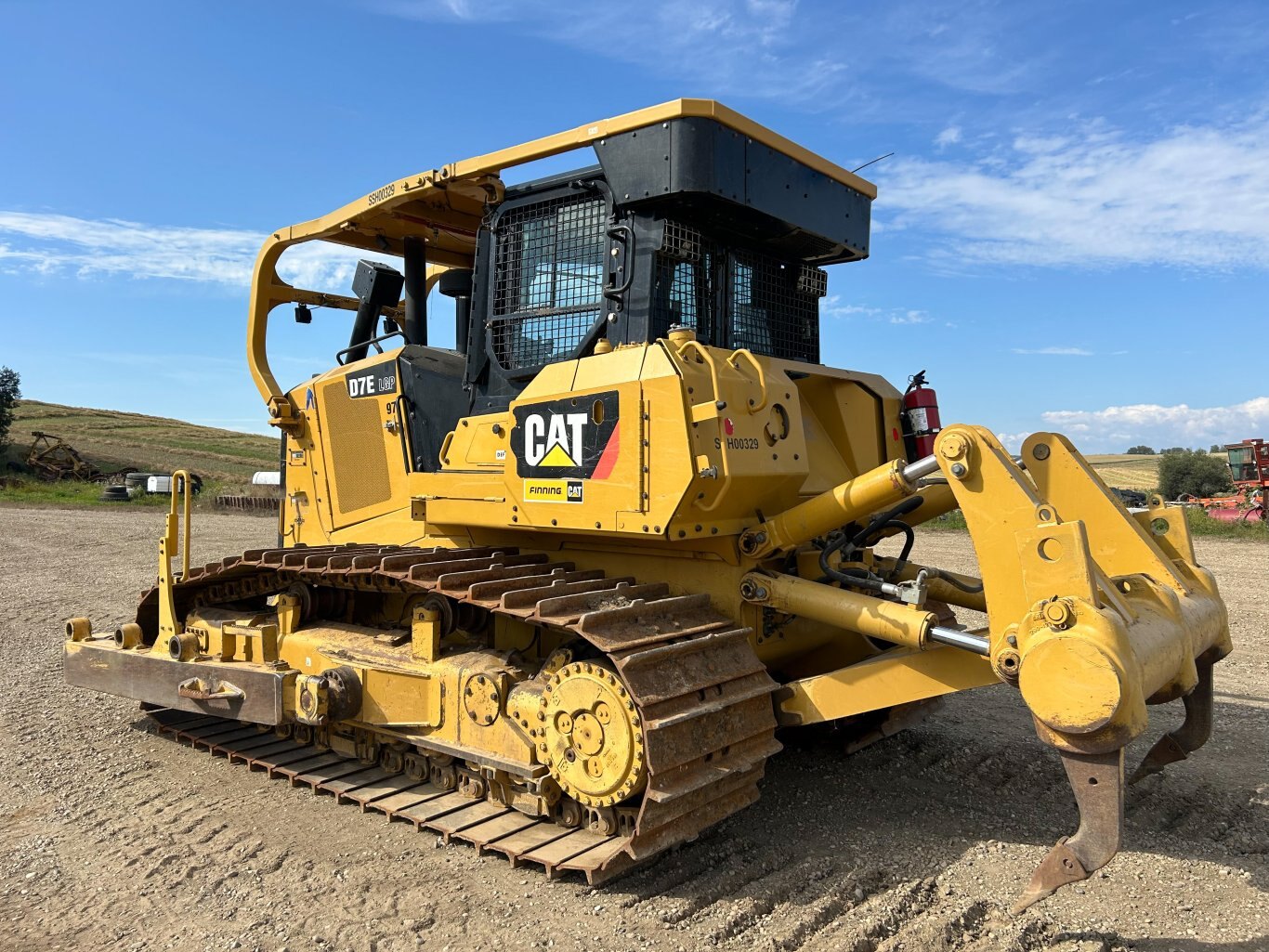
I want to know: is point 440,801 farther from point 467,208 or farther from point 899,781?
point 467,208

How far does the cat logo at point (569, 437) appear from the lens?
169 inches

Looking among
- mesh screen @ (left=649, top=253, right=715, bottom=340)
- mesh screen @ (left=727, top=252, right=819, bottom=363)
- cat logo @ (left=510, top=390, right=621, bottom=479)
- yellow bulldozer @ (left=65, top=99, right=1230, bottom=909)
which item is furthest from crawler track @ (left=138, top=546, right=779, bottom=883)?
mesh screen @ (left=727, top=252, right=819, bottom=363)

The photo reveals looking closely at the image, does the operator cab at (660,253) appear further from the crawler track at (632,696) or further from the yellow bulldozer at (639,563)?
the crawler track at (632,696)

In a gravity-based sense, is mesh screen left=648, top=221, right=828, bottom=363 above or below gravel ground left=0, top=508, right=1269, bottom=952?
above

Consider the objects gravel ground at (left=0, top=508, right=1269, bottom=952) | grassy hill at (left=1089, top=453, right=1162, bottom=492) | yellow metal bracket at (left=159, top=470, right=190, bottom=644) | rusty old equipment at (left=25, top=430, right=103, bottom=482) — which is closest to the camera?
gravel ground at (left=0, top=508, right=1269, bottom=952)

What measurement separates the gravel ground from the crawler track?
150 mm

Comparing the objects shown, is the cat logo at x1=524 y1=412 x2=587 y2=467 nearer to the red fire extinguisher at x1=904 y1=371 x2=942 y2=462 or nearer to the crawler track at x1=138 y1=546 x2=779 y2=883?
the crawler track at x1=138 y1=546 x2=779 y2=883

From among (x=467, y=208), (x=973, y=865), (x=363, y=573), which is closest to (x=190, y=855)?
(x=363, y=573)

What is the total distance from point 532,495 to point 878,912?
2.41 m

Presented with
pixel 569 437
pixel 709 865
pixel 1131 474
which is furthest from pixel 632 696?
pixel 1131 474

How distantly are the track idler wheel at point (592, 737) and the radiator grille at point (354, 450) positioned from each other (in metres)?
2.39

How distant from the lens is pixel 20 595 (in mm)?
11672

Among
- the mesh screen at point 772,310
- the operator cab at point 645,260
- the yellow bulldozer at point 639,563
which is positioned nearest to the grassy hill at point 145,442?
the yellow bulldozer at point 639,563

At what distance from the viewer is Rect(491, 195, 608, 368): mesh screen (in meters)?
5.05
